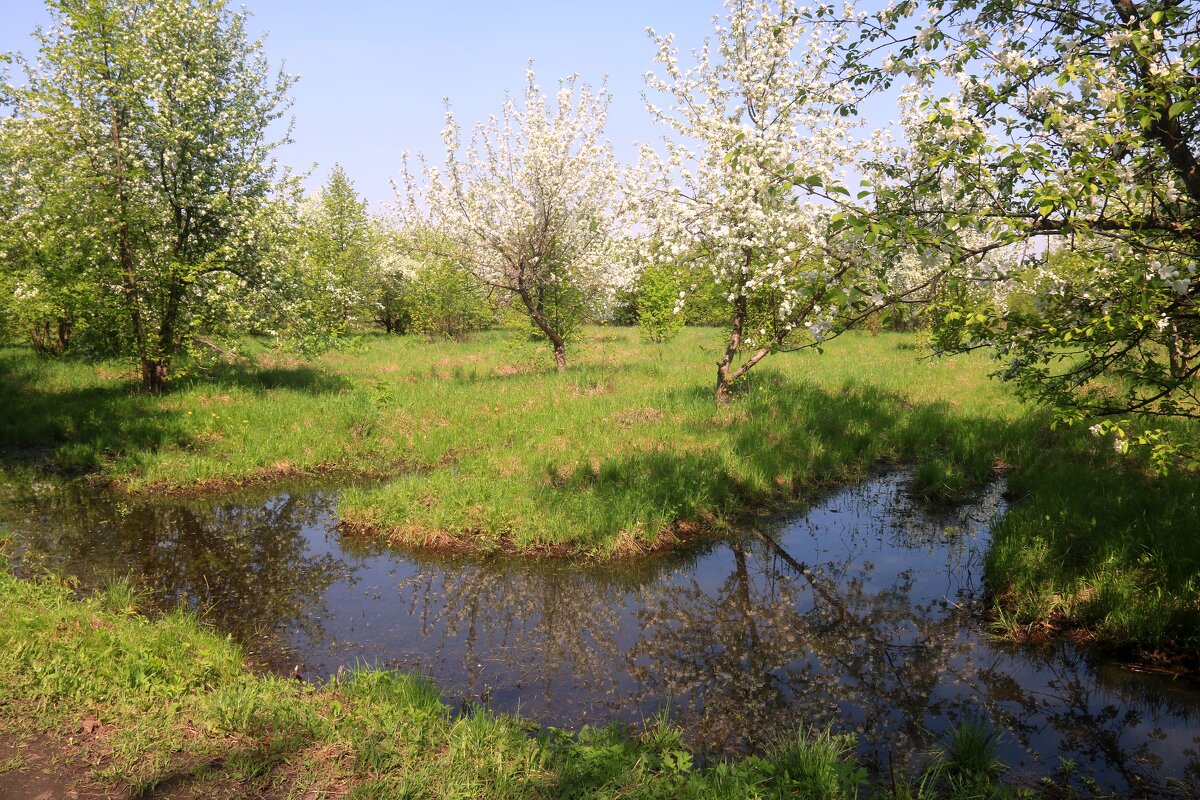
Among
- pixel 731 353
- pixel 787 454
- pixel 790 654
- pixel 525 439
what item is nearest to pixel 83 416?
pixel 525 439

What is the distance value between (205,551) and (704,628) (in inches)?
275

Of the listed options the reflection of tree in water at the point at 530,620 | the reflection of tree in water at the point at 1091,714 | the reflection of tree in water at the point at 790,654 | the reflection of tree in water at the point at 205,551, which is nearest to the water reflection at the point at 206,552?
the reflection of tree in water at the point at 205,551

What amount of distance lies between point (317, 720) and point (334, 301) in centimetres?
1637

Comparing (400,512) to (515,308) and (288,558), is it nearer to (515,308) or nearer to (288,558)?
(288,558)

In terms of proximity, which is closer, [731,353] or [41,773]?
[41,773]

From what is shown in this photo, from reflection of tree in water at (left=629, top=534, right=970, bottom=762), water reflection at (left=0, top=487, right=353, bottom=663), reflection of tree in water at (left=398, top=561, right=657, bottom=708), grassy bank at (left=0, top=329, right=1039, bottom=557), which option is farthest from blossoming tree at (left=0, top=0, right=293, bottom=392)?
reflection of tree in water at (left=629, top=534, right=970, bottom=762)

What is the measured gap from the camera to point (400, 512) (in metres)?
11.0

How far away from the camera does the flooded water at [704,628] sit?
19.9 feet

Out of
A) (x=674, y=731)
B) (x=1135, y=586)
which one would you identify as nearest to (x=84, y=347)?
(x=674, y=731)

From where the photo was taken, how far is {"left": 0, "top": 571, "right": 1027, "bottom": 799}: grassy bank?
4652 millimetres

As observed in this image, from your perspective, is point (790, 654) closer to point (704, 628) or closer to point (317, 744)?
point (704, 628)

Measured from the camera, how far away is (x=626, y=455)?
12727 millimetres

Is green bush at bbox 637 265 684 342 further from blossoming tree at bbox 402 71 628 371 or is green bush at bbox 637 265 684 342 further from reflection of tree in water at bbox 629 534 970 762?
reflection of tree in water at bbox 629 534 970 762

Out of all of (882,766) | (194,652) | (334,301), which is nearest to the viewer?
(882,766)
